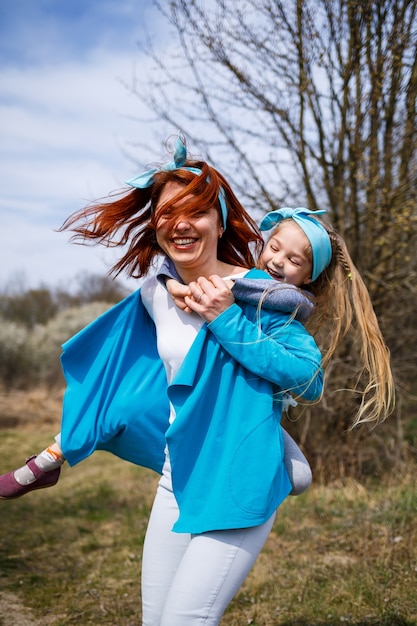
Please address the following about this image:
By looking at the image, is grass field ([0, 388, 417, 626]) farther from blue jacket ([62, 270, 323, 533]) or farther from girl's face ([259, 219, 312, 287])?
girl's face ([259, 219, 312, 287])

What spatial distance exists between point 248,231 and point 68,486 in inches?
223

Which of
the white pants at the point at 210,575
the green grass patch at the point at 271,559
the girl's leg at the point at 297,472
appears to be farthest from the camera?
the green grass patch at the point at 271,559

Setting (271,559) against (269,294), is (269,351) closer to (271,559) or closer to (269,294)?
(269,294)

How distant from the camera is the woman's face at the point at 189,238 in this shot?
7.17 feet

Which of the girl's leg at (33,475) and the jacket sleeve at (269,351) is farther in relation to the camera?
the girl's leg at (33,475)

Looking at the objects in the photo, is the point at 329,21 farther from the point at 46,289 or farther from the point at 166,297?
the point at 46,289

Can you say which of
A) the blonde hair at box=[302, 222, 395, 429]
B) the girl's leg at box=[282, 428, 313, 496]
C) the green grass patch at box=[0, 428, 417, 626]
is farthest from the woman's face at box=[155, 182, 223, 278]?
the green grass patch at box=[0, 428, 417, 626]

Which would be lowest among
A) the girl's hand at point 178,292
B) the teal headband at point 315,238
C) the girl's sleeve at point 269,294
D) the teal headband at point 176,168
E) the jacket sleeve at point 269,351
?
the jacket sleeve at point 269,351

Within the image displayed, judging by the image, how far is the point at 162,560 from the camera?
217 cm

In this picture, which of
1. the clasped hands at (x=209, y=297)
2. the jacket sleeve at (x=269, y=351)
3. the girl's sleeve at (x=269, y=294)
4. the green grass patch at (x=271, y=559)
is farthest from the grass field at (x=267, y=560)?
the clasped hands at (x=209, y=297)

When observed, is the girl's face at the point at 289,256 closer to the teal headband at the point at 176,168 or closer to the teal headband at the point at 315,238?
the teal headband at the point at 315,238

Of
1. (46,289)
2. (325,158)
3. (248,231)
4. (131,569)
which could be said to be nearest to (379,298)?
(325,158)

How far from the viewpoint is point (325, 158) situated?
576 centimetres

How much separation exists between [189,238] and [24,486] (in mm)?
1078
